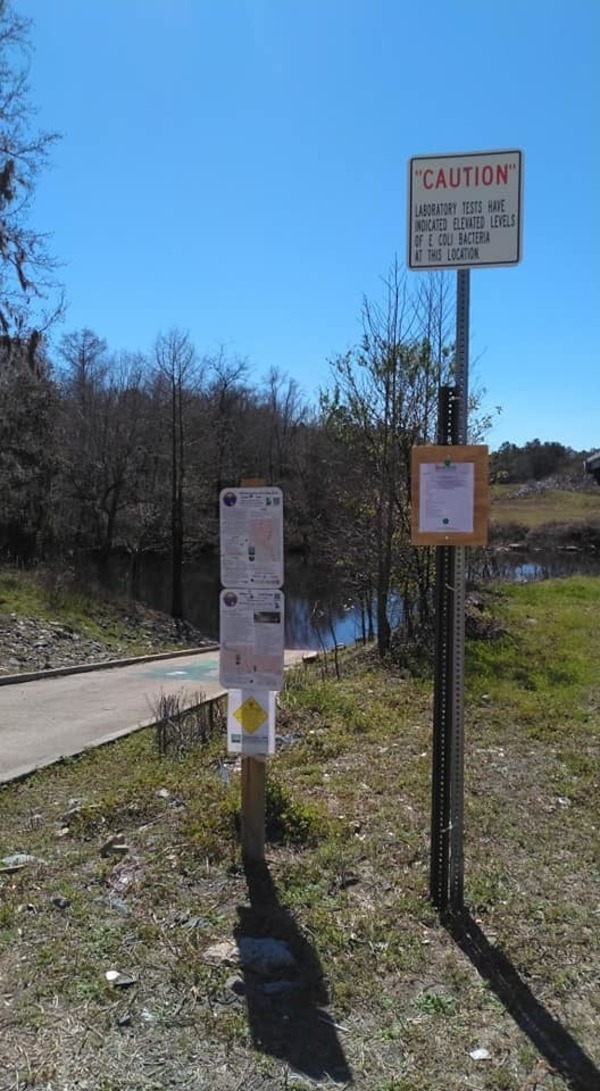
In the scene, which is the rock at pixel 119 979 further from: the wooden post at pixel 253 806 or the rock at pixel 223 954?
the wooden post at pixel 253 806

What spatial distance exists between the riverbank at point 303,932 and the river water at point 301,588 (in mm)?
9916

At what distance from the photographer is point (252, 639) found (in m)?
3.68

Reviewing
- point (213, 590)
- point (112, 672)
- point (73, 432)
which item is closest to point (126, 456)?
point (73, 432)

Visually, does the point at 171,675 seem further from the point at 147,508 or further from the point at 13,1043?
the point at 147,508

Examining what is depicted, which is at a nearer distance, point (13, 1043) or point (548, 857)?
point (13, 1043)

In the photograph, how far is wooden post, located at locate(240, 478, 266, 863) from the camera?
3709 millimetres

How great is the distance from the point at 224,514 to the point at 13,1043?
2.12 meters

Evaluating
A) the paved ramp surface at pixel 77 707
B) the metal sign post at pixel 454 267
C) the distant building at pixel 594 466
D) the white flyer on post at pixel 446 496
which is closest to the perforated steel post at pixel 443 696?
the metal sign post at pixel 454 267

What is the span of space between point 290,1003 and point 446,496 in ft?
6.30

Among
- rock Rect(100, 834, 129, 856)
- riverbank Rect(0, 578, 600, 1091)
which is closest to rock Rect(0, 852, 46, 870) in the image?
riverbank Rect(0, 578, 600, 1091)

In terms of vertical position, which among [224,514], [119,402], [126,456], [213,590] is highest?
[119,402]

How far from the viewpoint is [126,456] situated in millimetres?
38875

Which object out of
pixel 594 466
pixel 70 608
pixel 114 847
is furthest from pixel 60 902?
pixel 70 608

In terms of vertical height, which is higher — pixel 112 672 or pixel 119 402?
pixel 119 402
